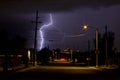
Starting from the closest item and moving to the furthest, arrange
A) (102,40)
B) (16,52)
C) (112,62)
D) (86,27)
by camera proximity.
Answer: (86,27)
(112,62)
(16,52)
(102,40)

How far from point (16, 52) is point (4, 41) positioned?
17.1 m

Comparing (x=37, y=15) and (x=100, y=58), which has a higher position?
(x=37, y=15)

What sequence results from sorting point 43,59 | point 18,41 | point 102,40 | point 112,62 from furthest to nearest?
point 18,41, point 102,40, point 43,59, point 112,62

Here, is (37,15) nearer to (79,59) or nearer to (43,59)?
(43,59)

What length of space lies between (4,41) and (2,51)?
35.9 feet

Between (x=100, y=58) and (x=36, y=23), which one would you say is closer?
(x=36, y=23)

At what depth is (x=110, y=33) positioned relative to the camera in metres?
107

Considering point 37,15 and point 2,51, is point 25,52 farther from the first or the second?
point 37,15

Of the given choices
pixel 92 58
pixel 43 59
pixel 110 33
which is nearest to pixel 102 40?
pixel 110 33

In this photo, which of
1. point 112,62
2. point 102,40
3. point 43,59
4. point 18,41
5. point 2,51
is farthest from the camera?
point 18,41

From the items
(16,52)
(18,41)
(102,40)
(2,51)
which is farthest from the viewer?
(18,41)

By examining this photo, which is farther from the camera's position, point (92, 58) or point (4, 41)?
point (4, 41)

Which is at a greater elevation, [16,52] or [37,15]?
[37,15]

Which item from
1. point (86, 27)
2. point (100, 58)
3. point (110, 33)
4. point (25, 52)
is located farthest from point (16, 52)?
point (110, 33)
